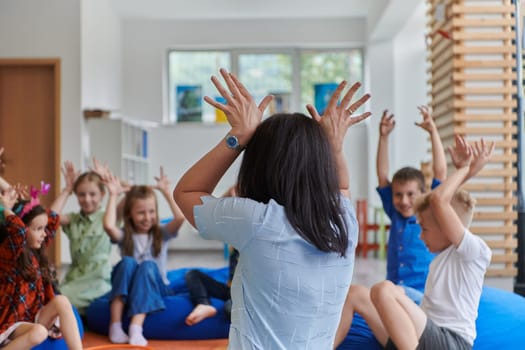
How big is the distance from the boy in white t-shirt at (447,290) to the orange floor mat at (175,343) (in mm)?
1192

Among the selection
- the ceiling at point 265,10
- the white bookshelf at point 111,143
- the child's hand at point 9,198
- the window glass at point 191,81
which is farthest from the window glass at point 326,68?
the child's hand at point 9,198

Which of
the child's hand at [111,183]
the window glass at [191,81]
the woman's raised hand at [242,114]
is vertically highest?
the window glass at [191,81]

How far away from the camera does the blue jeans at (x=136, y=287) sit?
11.7 feet

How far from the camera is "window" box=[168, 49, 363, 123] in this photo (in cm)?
916

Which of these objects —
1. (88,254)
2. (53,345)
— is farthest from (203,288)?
(53,345)

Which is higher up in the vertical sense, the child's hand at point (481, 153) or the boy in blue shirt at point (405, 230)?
the child's hand at point (481, 153)

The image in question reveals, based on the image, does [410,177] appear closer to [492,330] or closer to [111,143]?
[492,330]

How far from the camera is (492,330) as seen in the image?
291 cm

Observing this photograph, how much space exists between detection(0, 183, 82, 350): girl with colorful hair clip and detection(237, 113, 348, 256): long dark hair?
1.66 m

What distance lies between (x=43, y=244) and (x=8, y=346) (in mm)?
592

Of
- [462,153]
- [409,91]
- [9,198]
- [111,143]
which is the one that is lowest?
[9,198]

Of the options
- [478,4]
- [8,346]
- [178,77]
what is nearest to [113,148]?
[178,77]

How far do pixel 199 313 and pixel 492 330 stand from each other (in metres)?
1.42

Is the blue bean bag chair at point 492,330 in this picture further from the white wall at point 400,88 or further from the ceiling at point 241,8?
the white wall at point 400,88
